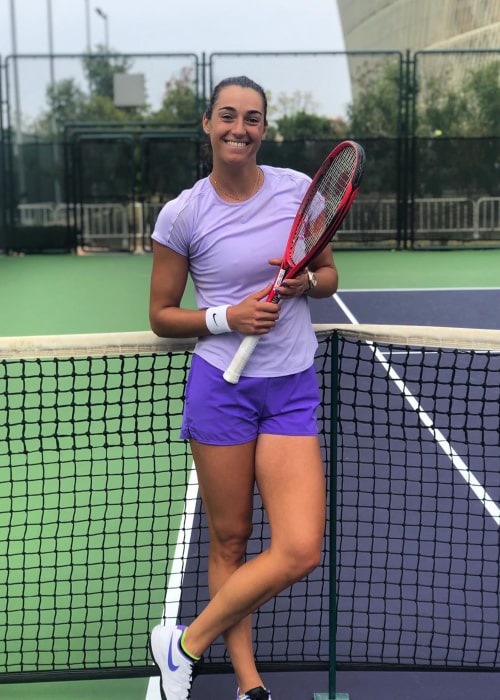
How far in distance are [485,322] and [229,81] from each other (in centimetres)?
777

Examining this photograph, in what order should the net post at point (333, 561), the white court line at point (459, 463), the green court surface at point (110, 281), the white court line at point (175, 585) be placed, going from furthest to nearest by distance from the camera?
the green court surface at point (110, 281) → the white court line at point (459, 463) → the white court line at point (175, 585) → the net post at point (333, 561)

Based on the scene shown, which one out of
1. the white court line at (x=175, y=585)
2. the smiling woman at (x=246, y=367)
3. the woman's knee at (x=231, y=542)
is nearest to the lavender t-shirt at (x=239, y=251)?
the smiling woman at (x=246, y=367)

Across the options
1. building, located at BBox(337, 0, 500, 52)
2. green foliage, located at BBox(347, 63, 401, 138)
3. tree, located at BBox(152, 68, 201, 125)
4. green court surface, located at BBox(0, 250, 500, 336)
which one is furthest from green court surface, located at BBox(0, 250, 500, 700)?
building, located at BBox(337, 0, 500, 52)

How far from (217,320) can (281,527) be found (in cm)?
59

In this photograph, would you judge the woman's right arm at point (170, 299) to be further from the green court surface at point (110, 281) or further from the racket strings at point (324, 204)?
the green court surface at point (110, 281)

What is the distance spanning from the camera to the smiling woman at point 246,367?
2.56 meters

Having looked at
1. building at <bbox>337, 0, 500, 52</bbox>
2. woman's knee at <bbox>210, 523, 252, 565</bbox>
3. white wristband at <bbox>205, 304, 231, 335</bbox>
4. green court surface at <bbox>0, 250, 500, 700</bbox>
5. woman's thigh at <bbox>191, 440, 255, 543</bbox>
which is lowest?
green court surface at <bbox>0, 250, 500, 700</bbox>

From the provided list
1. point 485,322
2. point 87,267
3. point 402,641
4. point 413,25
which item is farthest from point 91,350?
point 413,25

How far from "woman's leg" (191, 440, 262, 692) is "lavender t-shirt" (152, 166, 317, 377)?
0.80 feet

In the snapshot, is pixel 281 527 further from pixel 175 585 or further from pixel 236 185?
pixel 175 585

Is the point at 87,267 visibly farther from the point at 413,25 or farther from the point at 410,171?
the point at 413,25

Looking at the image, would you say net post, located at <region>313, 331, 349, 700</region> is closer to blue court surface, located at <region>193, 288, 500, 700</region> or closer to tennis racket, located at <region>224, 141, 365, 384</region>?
blue court surface, located at <region>193, 288, 500, 700</region>

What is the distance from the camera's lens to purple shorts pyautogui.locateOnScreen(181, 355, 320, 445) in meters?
2.61

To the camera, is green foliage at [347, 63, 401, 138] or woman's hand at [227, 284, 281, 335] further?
green foliage at [347, 63, 401, 138]
